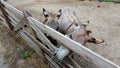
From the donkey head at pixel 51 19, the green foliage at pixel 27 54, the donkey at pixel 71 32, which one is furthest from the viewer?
the green foliage at pixel 27 54

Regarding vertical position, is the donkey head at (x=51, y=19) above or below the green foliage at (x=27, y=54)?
above

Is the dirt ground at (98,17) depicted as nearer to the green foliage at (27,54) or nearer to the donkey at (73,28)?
the donkey at (73,28)

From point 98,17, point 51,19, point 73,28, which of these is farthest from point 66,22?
point 98,17

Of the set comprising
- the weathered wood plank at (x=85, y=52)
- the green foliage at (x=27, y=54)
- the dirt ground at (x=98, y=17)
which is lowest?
the green foliage at (x=27, y=54)

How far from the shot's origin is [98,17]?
659cm

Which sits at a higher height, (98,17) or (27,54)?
(98,17)

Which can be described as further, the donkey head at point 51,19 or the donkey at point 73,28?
the donkey head at point 51,19

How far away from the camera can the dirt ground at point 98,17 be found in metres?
4.84

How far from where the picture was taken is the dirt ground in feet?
15.9

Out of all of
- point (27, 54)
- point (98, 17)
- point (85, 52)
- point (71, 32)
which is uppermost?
point (85, 52)

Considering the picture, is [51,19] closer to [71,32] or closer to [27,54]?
[71,32]

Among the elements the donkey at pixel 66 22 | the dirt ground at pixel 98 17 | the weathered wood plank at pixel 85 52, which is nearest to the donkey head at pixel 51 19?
the donkey at pixel 66 22

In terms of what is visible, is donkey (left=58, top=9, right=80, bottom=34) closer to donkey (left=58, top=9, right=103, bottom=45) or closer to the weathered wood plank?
donkey (left=58, top=9, right=103, bottom=45)

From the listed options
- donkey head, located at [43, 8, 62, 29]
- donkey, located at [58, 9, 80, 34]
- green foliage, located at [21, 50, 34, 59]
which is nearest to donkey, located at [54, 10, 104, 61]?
donkey, located at [58, 9, 80, 34]
